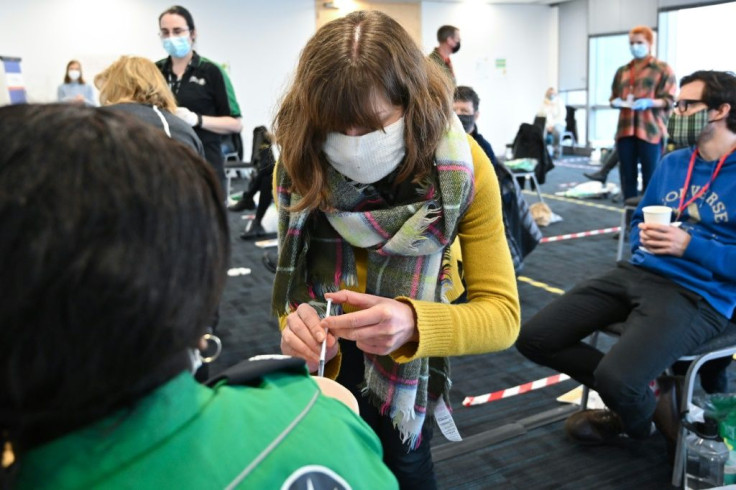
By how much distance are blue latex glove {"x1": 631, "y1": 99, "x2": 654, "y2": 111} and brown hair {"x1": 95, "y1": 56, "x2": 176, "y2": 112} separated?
4.04 meters

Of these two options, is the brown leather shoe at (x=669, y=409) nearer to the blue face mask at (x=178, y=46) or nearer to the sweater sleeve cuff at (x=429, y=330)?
the sweater sleeve cuff at (x=429, y=330)

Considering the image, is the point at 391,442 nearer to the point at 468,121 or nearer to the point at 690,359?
the point at 690,359

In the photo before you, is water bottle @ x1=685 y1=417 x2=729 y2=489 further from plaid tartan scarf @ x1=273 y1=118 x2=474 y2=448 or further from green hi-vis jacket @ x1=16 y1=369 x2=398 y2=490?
green hi-vis jacket @ x1=16 y1=369 x2=398 y2=490

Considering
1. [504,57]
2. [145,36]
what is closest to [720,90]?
[145,36]

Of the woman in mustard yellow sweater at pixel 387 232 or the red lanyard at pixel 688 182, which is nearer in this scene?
the woman in mustard yellow sweater at pixel 387 232

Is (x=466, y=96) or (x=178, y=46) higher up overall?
(x=178, y=46)

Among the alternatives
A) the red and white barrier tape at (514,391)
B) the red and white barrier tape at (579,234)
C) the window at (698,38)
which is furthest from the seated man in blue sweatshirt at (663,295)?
the window at (698,38)

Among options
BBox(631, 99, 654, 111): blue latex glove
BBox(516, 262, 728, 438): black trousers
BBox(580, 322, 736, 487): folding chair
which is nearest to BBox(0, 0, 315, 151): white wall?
BBox(631, 99, 654, 111): blue latex glove

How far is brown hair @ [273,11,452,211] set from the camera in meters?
1.15

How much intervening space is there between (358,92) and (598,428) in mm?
1876

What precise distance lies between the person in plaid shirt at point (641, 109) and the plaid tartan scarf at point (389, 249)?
4565mm

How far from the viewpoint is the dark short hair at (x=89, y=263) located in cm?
46

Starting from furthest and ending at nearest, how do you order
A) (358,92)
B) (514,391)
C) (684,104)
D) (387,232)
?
(514,391)
(684,104)
(387,232)
(358,92)

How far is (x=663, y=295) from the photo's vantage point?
218 cm
